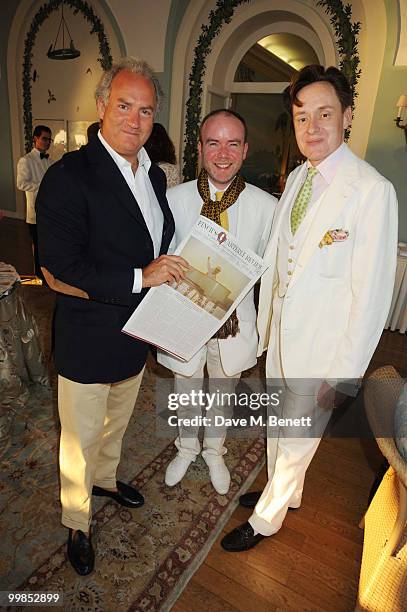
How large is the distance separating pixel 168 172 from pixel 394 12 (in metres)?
3.64

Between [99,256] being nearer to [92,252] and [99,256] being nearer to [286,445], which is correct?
[92,252]

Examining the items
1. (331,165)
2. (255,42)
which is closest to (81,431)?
(331,165)

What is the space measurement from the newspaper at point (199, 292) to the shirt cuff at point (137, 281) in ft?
0.25

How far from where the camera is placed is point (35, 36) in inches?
330

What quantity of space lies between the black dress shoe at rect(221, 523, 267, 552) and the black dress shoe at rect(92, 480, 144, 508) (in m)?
0.49

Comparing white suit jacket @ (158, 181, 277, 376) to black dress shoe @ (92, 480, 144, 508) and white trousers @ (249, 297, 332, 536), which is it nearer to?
white trousers @ (249, 297, 332, 536)

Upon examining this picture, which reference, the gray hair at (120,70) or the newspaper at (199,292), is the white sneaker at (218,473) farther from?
the gray hair at (120,70)

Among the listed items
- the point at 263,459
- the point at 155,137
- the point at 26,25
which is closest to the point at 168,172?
the point at 155,137

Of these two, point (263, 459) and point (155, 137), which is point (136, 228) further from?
point (155, 137)

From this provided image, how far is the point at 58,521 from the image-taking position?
1932 mm

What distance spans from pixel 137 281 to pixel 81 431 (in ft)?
2.23

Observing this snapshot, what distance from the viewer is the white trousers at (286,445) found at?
1.66 metres

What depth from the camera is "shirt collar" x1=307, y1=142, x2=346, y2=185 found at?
147 centimetres

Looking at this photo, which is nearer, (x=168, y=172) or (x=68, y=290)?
(x=68, y=290)
